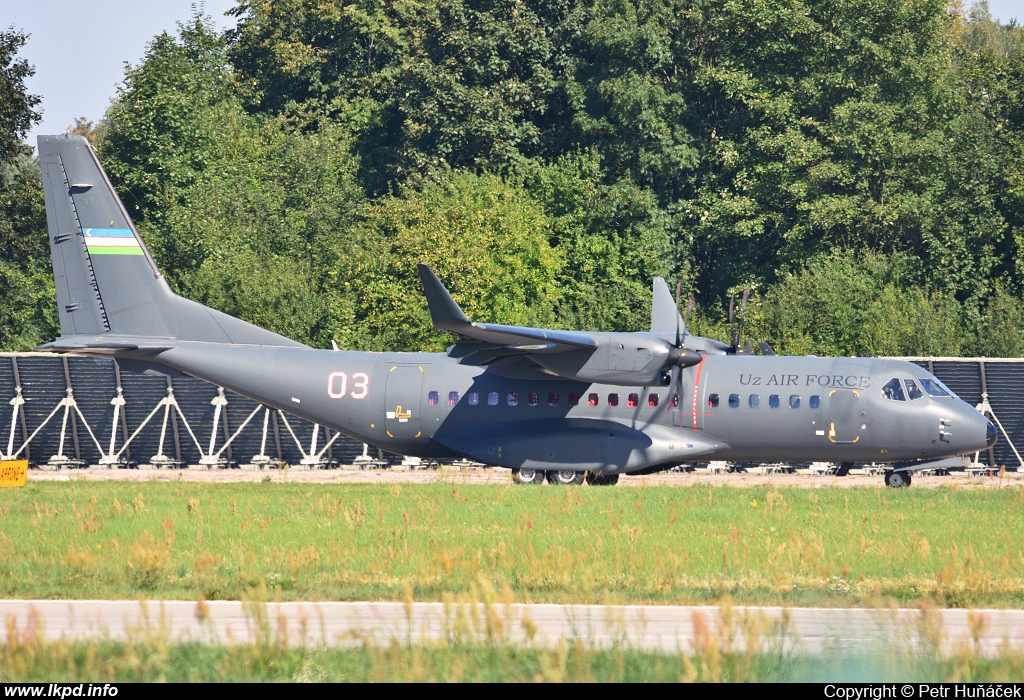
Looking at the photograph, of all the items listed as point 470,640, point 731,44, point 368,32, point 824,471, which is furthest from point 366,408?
point 368,32

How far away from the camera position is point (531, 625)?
1147cm

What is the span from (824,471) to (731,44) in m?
31.4

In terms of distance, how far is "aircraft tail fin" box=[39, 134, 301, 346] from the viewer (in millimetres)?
29000

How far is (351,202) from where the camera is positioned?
6156 cm

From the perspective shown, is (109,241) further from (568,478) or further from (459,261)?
(459,261)

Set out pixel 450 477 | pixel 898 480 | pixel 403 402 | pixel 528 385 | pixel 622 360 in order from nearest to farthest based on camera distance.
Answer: pixel 622 360 < pixel 528 385 < pixel 403 402 < pixel 898 480 < pixel 450 477

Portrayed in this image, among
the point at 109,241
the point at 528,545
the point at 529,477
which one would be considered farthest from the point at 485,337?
the point at 109,241

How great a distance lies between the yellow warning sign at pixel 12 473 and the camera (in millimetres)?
28606

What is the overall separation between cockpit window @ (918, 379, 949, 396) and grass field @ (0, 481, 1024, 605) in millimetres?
2285

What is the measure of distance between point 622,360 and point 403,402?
5.50 metres

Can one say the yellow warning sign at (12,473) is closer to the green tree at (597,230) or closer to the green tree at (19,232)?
the green tree at (19,232)

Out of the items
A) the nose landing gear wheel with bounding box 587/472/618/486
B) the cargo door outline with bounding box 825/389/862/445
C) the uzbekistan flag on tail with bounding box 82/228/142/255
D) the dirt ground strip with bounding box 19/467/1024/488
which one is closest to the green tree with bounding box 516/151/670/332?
the dirt ground strip with bounding box 19/467/1024/488

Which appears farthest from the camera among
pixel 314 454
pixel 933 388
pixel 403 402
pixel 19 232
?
pixel 19 232

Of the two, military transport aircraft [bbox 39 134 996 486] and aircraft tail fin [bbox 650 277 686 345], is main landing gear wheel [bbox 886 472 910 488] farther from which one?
aircraft tail fin [bbox 650 277 686 345]
